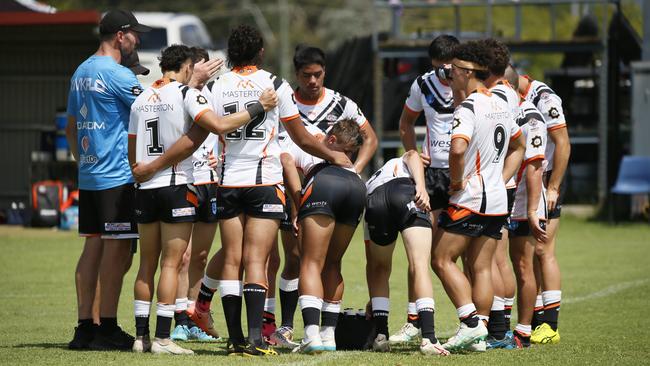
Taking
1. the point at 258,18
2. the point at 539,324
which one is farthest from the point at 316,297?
the point at 258,18

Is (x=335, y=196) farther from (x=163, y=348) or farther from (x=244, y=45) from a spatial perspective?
(x=163, y=348)

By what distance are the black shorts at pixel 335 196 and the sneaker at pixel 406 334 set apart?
131 cm

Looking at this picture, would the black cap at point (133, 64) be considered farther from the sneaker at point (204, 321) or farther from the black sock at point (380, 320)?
the black sock at point (380, 320)

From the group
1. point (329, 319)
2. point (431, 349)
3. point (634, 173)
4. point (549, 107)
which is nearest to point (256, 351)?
point (329, 319)

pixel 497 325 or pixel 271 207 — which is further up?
pixel 271 207

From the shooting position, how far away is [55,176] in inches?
775

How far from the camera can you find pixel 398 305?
37.4ft

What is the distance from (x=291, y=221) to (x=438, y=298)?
341cm

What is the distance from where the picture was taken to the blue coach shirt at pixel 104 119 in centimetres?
847

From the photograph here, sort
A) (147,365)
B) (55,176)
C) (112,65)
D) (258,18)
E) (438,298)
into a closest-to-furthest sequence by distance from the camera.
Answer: (147,365)
(112,65)
(438,298)
(55,176)
(258,18)

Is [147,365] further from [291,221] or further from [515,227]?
[515,227]

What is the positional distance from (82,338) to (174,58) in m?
2.13

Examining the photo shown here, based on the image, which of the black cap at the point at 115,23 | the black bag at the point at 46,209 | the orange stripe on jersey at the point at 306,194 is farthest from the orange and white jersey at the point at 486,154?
the black bag at the point at 46,209

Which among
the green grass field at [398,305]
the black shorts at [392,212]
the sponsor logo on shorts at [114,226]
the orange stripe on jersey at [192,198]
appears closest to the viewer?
the green grass field at [398,305]
